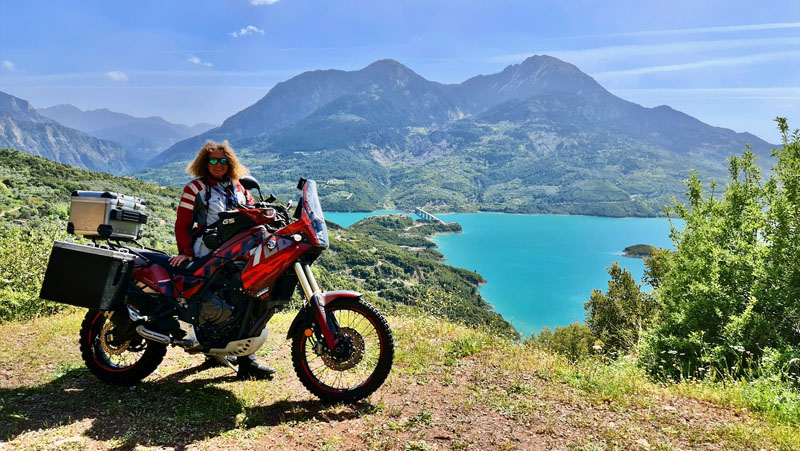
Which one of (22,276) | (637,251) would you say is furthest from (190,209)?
(637,251)

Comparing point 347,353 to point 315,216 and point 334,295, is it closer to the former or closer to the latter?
point 334,295

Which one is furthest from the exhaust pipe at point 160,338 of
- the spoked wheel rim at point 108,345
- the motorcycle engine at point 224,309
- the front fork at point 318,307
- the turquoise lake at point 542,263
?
the turquoise lake at point 542,263

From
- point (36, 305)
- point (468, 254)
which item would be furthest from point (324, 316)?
point (468, 254)

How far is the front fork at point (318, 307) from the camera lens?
3721mm

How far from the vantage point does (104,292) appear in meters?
3.89

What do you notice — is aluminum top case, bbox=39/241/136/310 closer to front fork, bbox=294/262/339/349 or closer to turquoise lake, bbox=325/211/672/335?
front fork, bbox=294/262/339/349

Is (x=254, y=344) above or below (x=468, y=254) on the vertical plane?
above

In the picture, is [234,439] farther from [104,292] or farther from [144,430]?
[104,292]

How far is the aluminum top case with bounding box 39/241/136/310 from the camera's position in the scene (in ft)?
12.8

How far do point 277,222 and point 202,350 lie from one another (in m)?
1.38

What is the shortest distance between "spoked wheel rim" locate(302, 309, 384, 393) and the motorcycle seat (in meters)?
1.29

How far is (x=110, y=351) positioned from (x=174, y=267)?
112 centimetres

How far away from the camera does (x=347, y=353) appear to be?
12.3 feet

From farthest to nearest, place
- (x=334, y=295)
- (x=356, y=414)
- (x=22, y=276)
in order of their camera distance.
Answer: (x=22, y=276), (x=334, y=295), (x=356, y=414)
